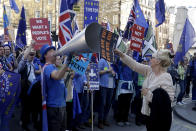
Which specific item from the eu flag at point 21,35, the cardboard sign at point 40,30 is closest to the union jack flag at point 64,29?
the cardboard sign at point 40,30

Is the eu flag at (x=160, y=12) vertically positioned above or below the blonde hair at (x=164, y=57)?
above

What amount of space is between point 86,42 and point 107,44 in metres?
0.66

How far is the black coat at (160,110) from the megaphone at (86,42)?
996 millimetres

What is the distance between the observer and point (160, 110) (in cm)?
286

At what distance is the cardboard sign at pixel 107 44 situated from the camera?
9.20 ft

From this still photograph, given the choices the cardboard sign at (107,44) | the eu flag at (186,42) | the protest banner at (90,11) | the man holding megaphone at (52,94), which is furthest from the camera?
the eu flag at (186,42)

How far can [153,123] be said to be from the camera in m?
2.91

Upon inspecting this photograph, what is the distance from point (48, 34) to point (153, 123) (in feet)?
12.2

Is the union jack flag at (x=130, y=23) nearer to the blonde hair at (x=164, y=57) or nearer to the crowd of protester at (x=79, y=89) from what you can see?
the crowd of protester at (x=79, y=89)

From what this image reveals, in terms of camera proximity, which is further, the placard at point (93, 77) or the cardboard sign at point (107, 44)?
the placard at point (93, 77)

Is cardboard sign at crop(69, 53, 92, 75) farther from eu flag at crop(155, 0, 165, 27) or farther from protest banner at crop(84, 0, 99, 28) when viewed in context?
eu flag at crop(155, 0, 165, 27)

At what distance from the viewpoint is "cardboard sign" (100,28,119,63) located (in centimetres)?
280

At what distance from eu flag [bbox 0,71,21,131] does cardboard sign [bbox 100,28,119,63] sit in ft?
6.13

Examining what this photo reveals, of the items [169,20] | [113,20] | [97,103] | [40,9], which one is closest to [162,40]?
[169,20]
